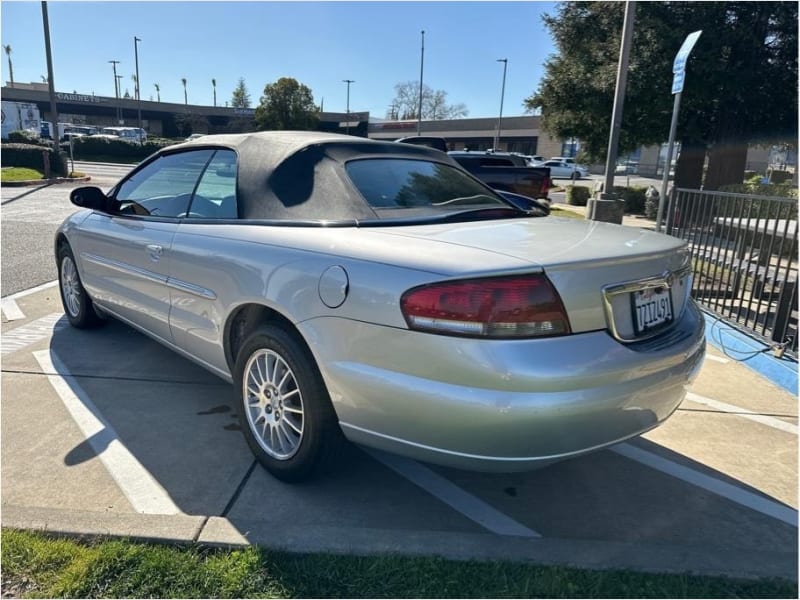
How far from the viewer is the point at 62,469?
2.96 meters

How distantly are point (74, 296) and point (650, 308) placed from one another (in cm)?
455

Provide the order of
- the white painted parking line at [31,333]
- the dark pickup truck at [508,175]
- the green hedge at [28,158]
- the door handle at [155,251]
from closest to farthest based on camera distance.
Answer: the door handle at [155,251], the white painted parking line at [31,333], the dark pickup truck at [508,175], the green hedge at [28,158]

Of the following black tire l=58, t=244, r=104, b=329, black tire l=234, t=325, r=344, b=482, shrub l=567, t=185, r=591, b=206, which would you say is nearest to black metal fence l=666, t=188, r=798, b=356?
black tire l=234, t=325, r=344, b=482

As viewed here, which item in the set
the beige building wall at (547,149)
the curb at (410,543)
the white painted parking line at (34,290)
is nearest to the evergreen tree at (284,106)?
the beige building wall at (547,149)

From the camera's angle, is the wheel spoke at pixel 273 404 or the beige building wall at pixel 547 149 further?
the beige building wall at pixel 547 149

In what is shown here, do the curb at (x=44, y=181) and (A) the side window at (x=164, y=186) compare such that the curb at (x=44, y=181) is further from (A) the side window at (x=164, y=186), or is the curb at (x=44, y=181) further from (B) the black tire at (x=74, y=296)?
(A) the side window at (x=164, y=186)

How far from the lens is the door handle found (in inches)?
138

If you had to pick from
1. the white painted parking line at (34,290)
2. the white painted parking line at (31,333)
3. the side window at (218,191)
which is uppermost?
the side window at (218,191)

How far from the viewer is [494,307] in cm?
211

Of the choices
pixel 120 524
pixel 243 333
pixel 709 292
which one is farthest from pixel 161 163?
pixel 709 292

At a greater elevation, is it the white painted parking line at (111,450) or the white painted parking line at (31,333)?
the white painted parking line at (31,333)

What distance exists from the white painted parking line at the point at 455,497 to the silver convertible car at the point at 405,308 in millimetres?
518

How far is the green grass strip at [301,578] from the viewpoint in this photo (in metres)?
2.13

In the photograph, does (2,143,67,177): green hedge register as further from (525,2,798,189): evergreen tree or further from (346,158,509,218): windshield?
(346,158,509,218): windshield
